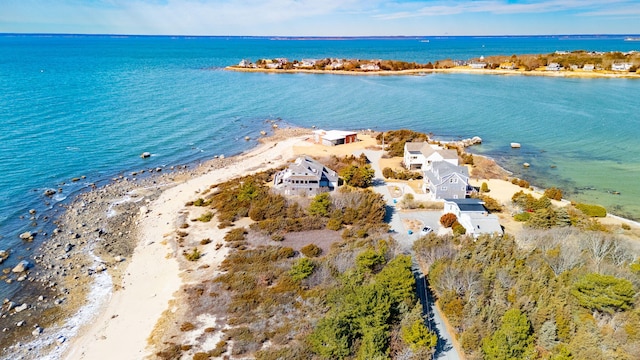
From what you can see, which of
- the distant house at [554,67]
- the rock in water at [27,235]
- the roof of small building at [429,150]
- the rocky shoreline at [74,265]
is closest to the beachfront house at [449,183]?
the roof of small building at [429,150]

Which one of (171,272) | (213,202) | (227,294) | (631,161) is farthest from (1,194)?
(631,161)

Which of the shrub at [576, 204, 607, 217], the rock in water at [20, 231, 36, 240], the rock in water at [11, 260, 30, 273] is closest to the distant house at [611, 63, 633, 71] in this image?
the shrub at [576, 204, 607, 217]

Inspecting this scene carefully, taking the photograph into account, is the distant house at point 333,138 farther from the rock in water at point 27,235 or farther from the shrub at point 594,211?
the rock in water at point 27,235

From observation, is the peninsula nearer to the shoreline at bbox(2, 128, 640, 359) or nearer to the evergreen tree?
the shoreline at bbox(2, 128, 640, 359)

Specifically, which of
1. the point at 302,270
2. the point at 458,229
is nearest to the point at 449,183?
the point at 458,229

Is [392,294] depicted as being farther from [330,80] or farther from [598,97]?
[330,80]

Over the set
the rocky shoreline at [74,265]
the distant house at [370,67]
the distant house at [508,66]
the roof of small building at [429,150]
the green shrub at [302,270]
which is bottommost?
the rocky shoreline at [74,265]
